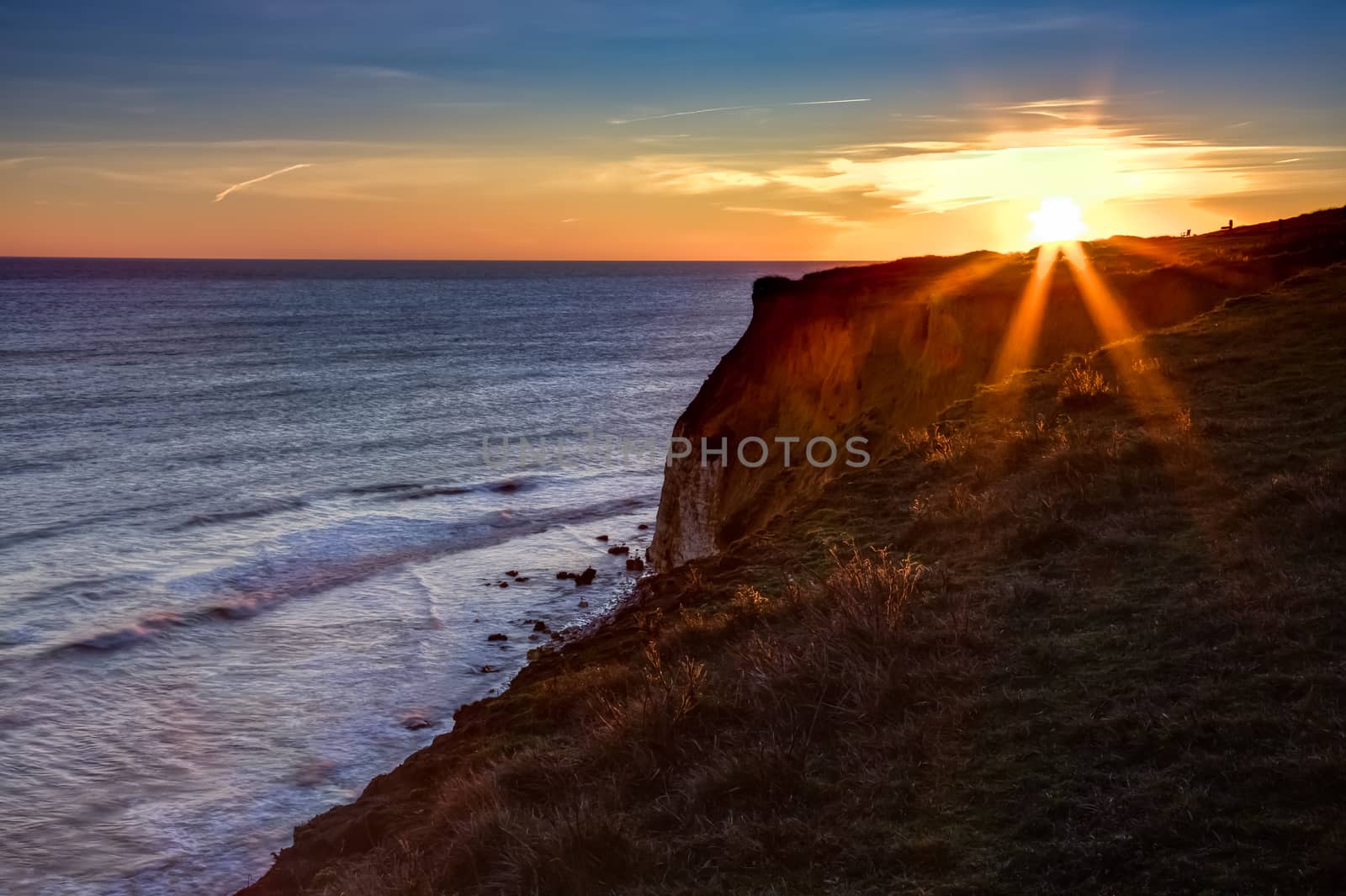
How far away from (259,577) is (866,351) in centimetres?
1514

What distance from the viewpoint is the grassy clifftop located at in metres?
5.00

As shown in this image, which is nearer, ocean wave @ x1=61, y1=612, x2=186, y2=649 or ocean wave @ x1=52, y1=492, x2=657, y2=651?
ocean wave @ x1=61, y1=612, x2=186, y2=649

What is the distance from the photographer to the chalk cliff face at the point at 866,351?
21266mm

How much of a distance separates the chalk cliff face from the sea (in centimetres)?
390

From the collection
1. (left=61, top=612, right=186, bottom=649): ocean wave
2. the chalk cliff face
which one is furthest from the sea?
the chalk cliff face

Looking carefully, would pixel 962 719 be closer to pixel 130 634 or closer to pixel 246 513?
pixel 130 634

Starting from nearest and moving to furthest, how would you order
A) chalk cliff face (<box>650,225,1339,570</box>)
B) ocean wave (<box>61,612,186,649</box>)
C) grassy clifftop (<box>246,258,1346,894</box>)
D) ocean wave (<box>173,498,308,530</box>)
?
grassy clifftop (<box>246,258,1346,894</box>)
ocean wave (<box>61,612,186,649</box>)
chalk cliff face (<box>650,225,1339,570</box>)
ocean wave (<box>173,498,308,530</box>)

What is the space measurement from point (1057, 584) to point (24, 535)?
1104 inches

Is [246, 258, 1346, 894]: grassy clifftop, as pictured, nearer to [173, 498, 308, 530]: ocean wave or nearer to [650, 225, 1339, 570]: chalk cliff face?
[650, 225, 1339, 570]: chalk cliff face

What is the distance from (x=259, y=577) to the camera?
2456 centimetres

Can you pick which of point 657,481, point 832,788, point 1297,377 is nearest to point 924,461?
point 1297,377

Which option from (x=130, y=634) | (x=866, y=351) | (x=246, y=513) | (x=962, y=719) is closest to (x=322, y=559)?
(x=246, y=513)

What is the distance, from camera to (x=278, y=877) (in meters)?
8.09

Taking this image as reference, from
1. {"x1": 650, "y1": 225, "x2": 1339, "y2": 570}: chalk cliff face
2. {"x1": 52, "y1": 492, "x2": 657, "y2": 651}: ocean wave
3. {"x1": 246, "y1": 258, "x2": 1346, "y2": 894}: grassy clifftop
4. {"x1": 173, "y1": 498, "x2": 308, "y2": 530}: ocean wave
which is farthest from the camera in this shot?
{"x1": 173, "y1": 498, "x2": 308, "y2": 530}: ocean wave
